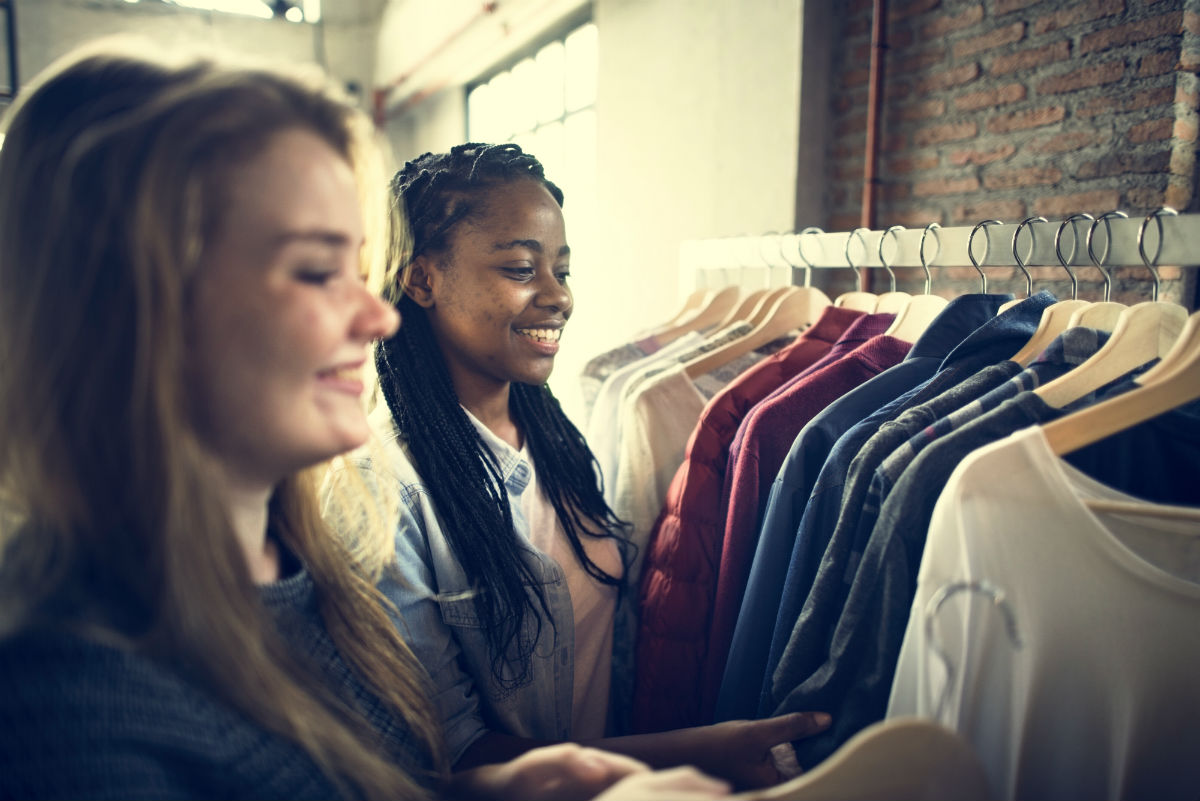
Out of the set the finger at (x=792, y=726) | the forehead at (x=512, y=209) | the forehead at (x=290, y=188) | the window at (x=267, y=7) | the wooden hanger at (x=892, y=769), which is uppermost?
the window at (x=267, y=7)

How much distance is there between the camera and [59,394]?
55cm

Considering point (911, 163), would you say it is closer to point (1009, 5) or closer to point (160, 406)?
point (1009, 5)

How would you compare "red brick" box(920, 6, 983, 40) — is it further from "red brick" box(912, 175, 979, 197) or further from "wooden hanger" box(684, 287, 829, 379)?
"wooden hanger" box(684, 287, 829, 379)

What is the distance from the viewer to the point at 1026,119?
222 cm

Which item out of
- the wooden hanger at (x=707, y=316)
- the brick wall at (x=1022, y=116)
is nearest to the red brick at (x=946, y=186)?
the brick wall at (x=1022, y=116)

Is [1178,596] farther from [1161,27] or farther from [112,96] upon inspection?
[1161,27]

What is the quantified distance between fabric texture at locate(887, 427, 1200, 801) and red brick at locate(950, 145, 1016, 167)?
1.86 metres

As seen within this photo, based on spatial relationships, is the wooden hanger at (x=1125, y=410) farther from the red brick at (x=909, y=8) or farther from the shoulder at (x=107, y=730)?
the red brick at (x=909, y=8)

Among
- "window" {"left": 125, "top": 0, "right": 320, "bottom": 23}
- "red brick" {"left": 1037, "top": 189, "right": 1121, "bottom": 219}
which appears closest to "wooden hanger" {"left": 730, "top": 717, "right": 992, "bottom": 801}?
"red brick" {"left": 1037, "top": 189, "right": 1121, "bottom": 219}

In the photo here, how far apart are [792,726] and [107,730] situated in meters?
0.71

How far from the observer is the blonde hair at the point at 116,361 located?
1.78 ft

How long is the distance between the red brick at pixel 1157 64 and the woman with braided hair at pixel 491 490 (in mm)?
1707

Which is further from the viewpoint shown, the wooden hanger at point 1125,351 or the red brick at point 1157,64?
the red brick at point 1157,64

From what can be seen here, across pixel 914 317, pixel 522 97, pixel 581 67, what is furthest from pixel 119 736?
pixel 522 97
